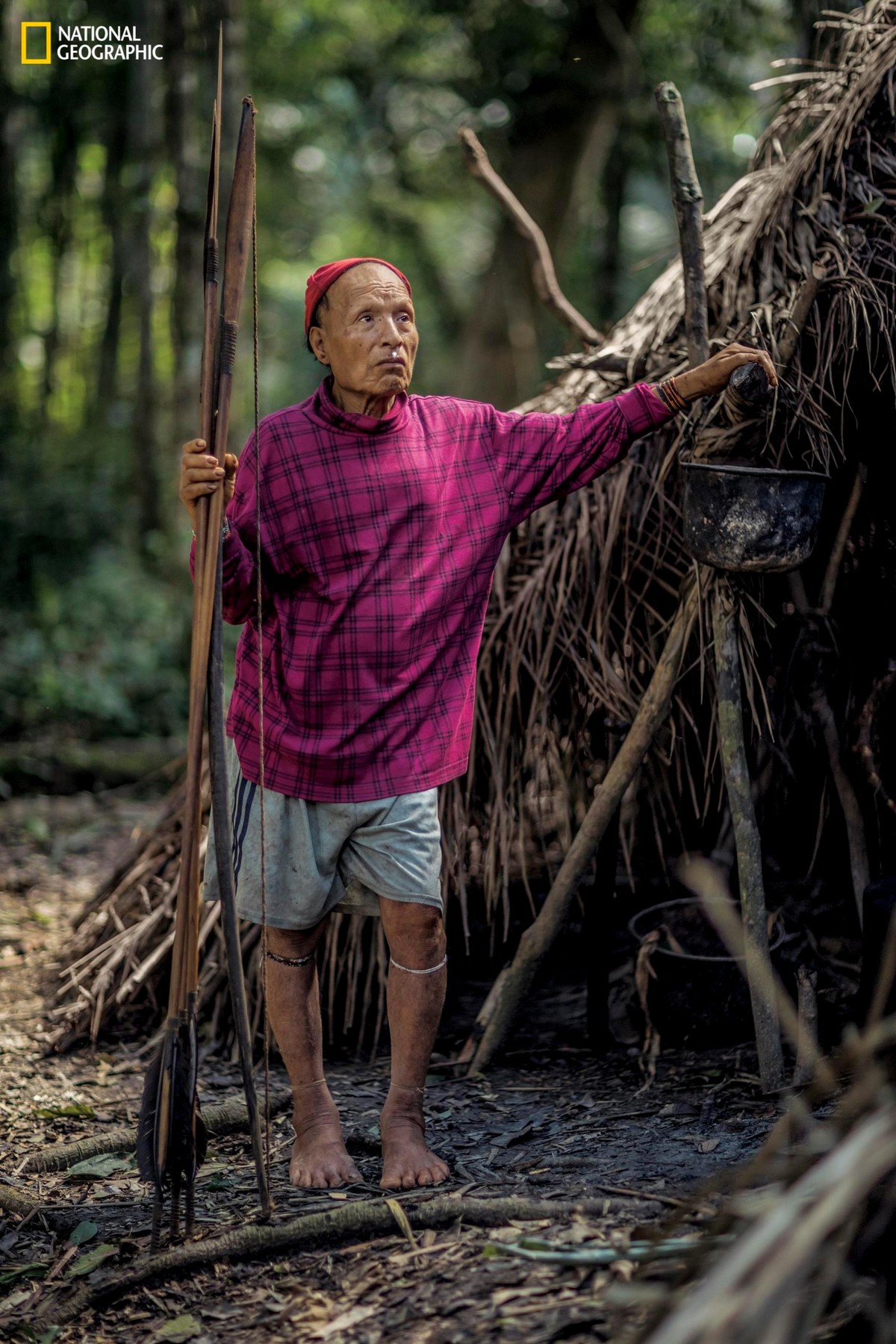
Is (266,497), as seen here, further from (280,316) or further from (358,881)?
(280,316)

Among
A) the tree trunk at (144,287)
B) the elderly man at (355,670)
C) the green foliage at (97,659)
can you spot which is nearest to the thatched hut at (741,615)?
the elderly man at (355,670)

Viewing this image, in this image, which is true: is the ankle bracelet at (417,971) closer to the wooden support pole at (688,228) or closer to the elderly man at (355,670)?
the elderly man at (355,670)

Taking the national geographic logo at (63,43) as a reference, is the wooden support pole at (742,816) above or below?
below

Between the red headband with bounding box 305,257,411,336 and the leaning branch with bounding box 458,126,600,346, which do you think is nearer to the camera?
the red headband with bounding box 305,257,411,336

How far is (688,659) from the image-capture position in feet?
11.7

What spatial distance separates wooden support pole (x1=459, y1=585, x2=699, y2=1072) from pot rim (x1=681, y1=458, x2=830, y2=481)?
0.48m

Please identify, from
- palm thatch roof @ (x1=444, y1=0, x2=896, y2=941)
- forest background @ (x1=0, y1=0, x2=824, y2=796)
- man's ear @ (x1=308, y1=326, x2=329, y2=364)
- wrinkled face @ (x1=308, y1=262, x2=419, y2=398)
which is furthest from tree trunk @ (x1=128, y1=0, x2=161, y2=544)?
wrinkled face @ (x1=308, y1=262, x2=419, y2=398)

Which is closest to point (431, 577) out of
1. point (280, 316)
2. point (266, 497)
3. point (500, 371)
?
point (266, 497)

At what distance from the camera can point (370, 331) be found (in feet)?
9.16

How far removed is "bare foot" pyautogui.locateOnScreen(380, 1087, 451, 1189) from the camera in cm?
274

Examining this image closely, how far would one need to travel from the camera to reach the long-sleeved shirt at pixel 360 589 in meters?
2.82

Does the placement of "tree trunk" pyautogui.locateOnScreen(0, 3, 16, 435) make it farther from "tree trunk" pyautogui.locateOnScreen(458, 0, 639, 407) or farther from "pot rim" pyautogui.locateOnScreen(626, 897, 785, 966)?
"pot rim" pyautogui.locateOnScreen(626, 897, 785, 966)

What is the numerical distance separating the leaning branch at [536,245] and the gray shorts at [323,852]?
207 cm

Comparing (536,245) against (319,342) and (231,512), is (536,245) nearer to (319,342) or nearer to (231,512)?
(319,342)
